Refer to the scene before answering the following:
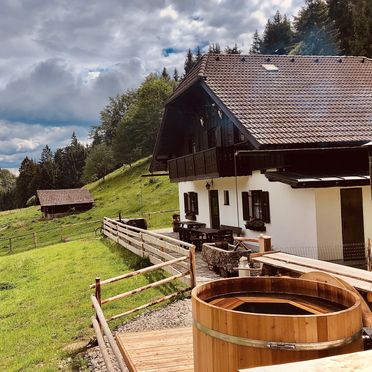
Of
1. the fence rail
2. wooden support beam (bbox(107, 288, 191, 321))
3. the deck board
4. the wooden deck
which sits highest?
the deck board

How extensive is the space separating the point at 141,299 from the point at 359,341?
8.01 metres

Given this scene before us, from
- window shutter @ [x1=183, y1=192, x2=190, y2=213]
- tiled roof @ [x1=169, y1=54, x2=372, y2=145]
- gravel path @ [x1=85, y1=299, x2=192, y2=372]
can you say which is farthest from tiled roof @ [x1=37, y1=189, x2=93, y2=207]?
gravel path @ [x1=85, y1=299, x2=192, y2=372]

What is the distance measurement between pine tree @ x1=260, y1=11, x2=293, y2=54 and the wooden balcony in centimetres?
5336

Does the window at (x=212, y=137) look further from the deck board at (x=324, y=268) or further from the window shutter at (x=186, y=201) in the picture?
the deck board at (x=324, y=268)

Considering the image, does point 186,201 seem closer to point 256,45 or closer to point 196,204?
point 196,204

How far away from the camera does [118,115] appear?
305ft

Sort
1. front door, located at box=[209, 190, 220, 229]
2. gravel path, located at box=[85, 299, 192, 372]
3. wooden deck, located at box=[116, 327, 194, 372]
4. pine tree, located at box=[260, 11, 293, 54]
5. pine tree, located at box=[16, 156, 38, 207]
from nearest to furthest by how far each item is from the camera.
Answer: wooden deck, located at box=[116, 327, 194, 372] → gravel path, located at box=[85, 299, 192, 372] → front door, located at box=[209, 190, 220, 229] → pine tree, located at box=[260, 11, 293, 54] → pine tree, located at box=[16, 156, 38, 207]

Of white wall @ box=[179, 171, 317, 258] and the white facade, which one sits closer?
the white facade

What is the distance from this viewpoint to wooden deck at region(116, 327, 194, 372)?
548 centimetres

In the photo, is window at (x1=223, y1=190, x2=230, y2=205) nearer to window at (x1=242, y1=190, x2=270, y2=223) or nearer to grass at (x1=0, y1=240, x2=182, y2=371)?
window at (x1=242, y1=190, x2=270, y2=223)

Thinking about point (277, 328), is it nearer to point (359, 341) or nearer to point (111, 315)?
point (359, 341)

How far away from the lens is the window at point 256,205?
15059 millimetres

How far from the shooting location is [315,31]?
175 feet

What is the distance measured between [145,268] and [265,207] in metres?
5.76
